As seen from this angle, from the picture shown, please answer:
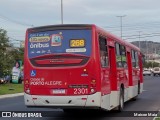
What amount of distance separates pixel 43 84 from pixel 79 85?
1.19m

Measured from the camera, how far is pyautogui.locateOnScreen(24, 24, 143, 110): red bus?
12.1 meters

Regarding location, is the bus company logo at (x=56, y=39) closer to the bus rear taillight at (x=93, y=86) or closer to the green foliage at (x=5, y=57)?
the bus rear taillight at (x=93, y=86)

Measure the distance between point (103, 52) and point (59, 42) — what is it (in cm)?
154

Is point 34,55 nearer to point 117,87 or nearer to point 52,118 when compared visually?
point 52,118

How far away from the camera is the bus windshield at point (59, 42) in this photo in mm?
12461

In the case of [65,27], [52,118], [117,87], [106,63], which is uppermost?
[65,27]

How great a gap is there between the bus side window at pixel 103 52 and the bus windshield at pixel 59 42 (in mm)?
655

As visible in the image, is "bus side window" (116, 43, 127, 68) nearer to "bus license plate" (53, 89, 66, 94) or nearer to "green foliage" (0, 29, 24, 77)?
"bus license plate" (53, 89, 66, 94)

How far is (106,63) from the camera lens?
13.4 m

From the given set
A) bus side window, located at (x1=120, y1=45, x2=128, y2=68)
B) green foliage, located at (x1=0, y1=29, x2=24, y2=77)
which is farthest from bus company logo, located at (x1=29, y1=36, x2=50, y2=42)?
green foliage, located at (x1=0, y1=29, x2=24, y2=77)

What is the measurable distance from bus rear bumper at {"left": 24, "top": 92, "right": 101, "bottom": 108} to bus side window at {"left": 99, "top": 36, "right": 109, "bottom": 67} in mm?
1351

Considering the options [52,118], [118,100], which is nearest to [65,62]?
[52,118]

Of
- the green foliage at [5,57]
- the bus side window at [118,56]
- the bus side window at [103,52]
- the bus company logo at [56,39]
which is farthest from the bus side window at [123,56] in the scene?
the green foliage at [5,57]

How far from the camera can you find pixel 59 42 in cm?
1266
